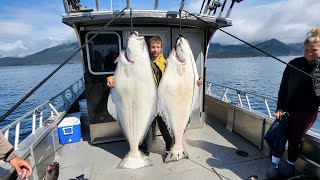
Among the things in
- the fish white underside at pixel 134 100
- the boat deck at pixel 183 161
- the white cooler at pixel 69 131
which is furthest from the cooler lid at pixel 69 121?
the fish white underside at pixel 134 100

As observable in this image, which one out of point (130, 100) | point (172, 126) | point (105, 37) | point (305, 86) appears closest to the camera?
point (305, 86)

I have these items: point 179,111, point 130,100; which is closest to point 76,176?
point 130,100

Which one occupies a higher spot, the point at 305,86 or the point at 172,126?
the point at 305,86

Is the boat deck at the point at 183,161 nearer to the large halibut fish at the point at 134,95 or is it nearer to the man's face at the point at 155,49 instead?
the large halibut fish at the point at 134,95

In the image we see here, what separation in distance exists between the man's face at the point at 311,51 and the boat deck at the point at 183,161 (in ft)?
6.56

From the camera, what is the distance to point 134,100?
135 inches

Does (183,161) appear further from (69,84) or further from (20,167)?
(69,84)

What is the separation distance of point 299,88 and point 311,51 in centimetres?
51

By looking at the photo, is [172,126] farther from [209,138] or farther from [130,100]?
[209,138]

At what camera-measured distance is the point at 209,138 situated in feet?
17.1

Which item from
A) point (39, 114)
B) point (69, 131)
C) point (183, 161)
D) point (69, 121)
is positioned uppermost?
point (39, 114)

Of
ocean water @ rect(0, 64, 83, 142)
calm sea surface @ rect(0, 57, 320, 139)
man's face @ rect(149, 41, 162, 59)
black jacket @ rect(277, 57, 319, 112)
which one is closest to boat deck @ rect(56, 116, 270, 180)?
black jacket @ rect(277, 57, 319, 112)

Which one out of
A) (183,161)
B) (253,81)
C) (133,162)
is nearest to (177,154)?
(183,161)

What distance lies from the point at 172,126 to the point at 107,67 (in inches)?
79.5
